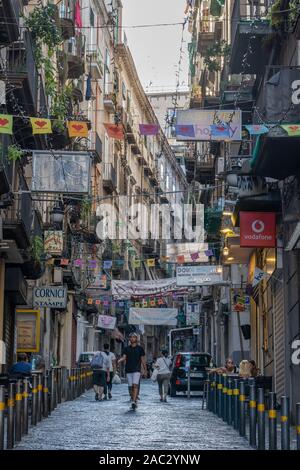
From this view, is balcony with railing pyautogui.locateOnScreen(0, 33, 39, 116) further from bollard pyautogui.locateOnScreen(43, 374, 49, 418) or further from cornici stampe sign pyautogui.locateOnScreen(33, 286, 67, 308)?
bollard pyautogui.locateOnScreen(43, 374, 49, 418)

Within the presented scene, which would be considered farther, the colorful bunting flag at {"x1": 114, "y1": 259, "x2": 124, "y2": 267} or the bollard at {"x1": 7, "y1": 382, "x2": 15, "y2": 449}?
the colorful bunting flag at {"x1": 114, "y1": 259, "x2": 124, "y2": 267}

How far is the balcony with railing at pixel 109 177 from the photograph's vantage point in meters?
55.5

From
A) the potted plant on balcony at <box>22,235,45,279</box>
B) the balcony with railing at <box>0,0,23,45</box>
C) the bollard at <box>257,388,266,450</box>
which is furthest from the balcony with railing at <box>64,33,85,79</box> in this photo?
the bollard at <box>257,388,266,450</box>

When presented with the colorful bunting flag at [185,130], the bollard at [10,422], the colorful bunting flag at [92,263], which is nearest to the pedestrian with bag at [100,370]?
the colorful bunting flag at [185,130]

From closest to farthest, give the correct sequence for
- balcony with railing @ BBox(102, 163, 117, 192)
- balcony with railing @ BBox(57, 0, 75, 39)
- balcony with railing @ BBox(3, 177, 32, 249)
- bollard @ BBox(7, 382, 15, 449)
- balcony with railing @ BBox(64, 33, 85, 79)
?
1. bollard @ BBox(7, 382, 15, 449)
2. balcony with railing @ BBox(3, 177, 32, 249)
3. balcony with railing @ BBox(57, 0, 75, 39)
4. balcony with railing @ BBox(64, 33, 85, 79)
5. balcony with railing @ BBox(102, 163, 117, 192)

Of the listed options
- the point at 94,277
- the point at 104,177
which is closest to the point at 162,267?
the point at 104,177

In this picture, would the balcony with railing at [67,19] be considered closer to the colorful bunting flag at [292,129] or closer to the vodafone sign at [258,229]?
the vodafone sign at [258,229]

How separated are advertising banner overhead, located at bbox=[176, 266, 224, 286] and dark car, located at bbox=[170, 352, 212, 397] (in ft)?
17.0

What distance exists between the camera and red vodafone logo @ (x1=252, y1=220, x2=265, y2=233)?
21.3 metres

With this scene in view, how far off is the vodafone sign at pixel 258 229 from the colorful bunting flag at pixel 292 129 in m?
5.37

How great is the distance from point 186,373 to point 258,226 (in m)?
13.0

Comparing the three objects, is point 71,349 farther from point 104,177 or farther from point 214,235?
point 104,177

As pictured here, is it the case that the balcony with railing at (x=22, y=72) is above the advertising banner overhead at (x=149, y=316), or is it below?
above

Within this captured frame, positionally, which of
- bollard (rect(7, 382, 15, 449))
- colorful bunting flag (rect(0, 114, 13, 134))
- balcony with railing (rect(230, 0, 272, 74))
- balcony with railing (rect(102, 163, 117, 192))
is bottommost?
bollard (rect(7, 382, 15, 449))
